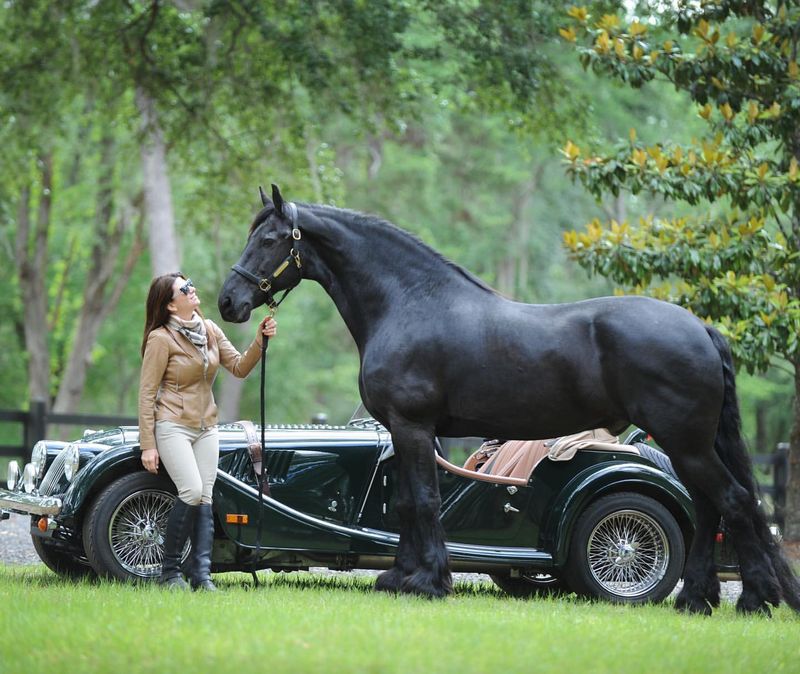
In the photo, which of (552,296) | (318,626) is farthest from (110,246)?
(318,626)

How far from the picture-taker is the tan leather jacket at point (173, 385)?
662cm

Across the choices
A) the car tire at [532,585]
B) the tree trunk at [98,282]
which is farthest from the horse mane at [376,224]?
the tree trunk at [98,282]

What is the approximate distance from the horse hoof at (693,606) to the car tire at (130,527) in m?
3.03

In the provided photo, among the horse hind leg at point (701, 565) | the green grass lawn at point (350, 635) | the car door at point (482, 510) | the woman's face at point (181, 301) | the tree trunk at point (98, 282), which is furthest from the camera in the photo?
the tree trunk at point (98, 282)

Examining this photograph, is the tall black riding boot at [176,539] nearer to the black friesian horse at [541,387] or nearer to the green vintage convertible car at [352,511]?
the green vintage convertible car at [352,511]

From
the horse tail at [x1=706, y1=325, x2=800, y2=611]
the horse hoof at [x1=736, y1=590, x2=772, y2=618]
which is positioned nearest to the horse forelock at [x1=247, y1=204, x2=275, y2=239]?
the horse tail at [x1=706, y1=325, x2=800, y2=611]

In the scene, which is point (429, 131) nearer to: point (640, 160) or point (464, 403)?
point (640, 160)

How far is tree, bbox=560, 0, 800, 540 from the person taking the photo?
1018 cm

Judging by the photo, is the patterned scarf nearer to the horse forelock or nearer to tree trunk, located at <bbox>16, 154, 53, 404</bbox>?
the horse forelock

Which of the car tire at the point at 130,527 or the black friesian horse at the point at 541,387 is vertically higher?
the black friesian horse at the point at 541,387

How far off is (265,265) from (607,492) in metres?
2.68

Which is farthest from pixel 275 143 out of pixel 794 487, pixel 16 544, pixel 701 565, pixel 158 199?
pixel 701 565

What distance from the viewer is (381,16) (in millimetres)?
14391

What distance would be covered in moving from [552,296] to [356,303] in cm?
2582
